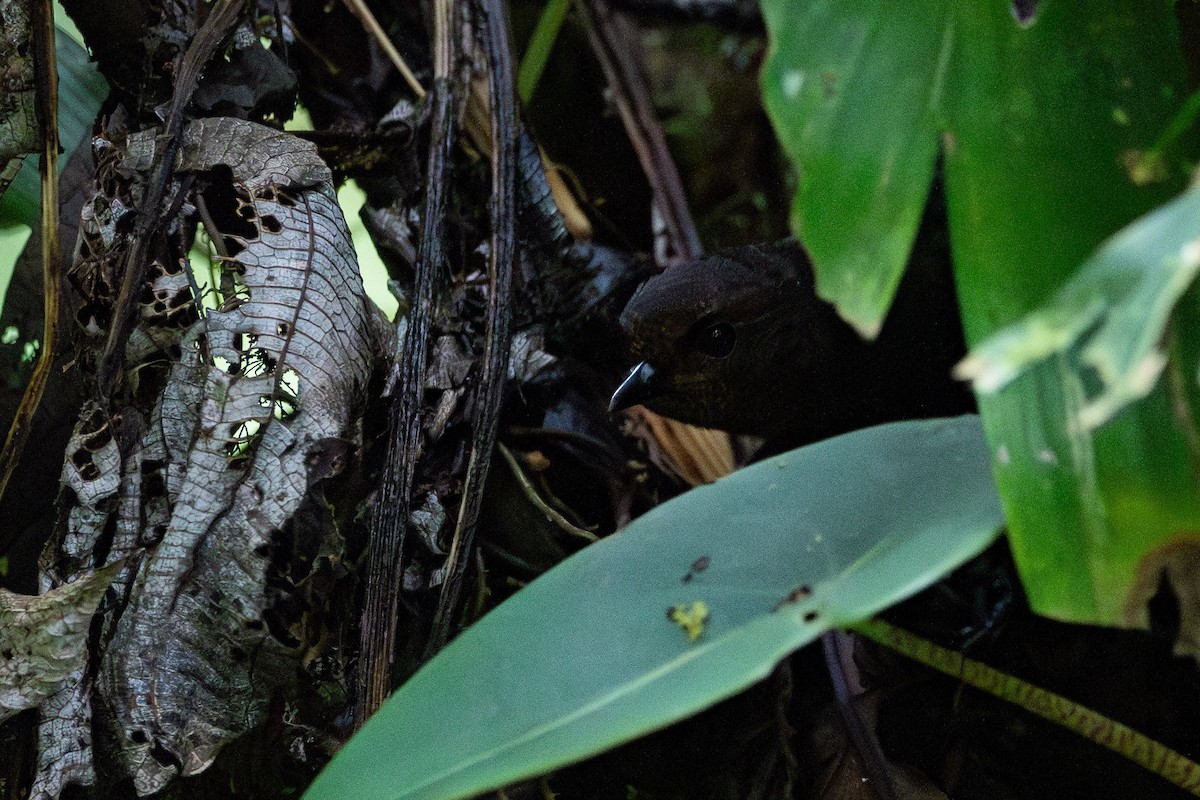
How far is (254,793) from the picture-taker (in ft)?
4.22

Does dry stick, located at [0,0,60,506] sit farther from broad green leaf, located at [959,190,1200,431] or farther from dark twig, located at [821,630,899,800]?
broad green leaf, located at [959,190,1200,431]

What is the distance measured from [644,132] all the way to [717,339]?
64 cm

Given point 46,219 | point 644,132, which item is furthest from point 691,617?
point 644,132

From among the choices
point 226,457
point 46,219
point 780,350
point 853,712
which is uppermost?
point 46,219

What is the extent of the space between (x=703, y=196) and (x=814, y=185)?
175cm

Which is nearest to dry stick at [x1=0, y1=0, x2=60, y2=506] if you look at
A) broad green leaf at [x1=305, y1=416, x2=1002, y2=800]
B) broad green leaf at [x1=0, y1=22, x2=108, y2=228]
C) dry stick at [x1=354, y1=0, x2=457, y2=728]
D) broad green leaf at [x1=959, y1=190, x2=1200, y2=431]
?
broad green leaf at [x1=0, y1=22, x2=108, y2=228]

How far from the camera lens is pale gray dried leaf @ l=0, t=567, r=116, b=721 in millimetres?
1127

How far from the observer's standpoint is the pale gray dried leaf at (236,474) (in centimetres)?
114

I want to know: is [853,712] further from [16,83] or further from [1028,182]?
[16,83]

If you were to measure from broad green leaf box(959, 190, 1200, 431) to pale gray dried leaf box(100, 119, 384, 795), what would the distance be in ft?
2.86

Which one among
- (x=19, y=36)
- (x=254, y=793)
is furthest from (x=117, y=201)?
(x=254, y=793)

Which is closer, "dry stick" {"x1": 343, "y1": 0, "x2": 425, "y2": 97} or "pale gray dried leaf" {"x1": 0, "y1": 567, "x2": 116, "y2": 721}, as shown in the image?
"pale gray dried leaf" {"x1": 0, "y1": 567, "x2": 116, "y2": 721}

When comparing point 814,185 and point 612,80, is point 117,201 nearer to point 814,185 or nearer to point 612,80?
point 814,185

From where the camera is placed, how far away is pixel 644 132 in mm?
2240
